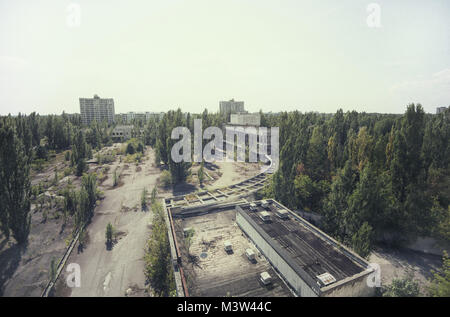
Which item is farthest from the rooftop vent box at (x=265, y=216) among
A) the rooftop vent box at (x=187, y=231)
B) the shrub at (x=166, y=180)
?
the shrub at (x=166, y=180)

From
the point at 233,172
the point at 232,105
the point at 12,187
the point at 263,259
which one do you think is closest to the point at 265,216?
the point at 263,259

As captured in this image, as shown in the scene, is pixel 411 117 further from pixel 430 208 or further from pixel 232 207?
pixel 232 207

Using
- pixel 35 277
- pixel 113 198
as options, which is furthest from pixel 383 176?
pixel 113 198

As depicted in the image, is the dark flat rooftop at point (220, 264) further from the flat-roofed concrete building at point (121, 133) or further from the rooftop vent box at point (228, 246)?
the flat-roofed concrete building at point (121, 133)

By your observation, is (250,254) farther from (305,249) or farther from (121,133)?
(121,133)

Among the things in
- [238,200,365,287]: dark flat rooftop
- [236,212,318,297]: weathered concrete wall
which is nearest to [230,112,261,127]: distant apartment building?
[238,200,365,287]: dark flat rooftop
